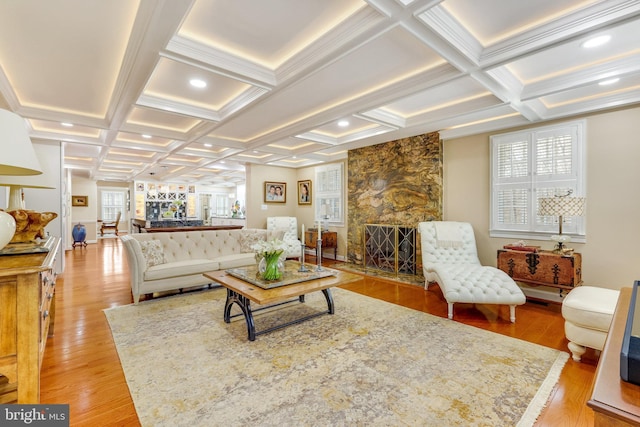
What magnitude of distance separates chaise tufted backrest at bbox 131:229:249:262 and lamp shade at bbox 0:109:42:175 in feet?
10.4

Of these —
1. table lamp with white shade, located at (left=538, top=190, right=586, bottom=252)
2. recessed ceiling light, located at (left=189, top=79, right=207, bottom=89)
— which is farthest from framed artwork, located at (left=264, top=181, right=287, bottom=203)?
table lamp with white shade, located at (left=538, top=190, right=586, bottom=252)

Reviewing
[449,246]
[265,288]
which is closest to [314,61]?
[265,288]

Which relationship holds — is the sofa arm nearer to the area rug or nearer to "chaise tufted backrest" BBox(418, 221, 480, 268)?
the area rug

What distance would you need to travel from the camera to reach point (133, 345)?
8.63ft

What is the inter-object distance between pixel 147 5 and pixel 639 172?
4.96 metres

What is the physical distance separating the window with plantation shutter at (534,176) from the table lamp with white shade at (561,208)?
257 millimetres

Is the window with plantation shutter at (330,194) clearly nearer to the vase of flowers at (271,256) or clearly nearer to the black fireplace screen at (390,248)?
the black fireplace screen at (390,248)

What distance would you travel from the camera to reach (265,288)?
2816 mm

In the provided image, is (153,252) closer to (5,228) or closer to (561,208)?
(5,228)

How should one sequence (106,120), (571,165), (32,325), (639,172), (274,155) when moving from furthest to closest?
(274,155), (106,120), (571,165), (639,172), (32,325)

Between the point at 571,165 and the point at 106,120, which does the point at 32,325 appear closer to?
the point at 106,120

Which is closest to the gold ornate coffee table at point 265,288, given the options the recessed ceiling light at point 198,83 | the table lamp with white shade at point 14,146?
the table lamp with white shade at point 14,146

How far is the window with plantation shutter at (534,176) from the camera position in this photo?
11.9 ft

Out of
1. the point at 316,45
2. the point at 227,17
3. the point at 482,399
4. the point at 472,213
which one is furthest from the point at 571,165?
the point at 227,17
